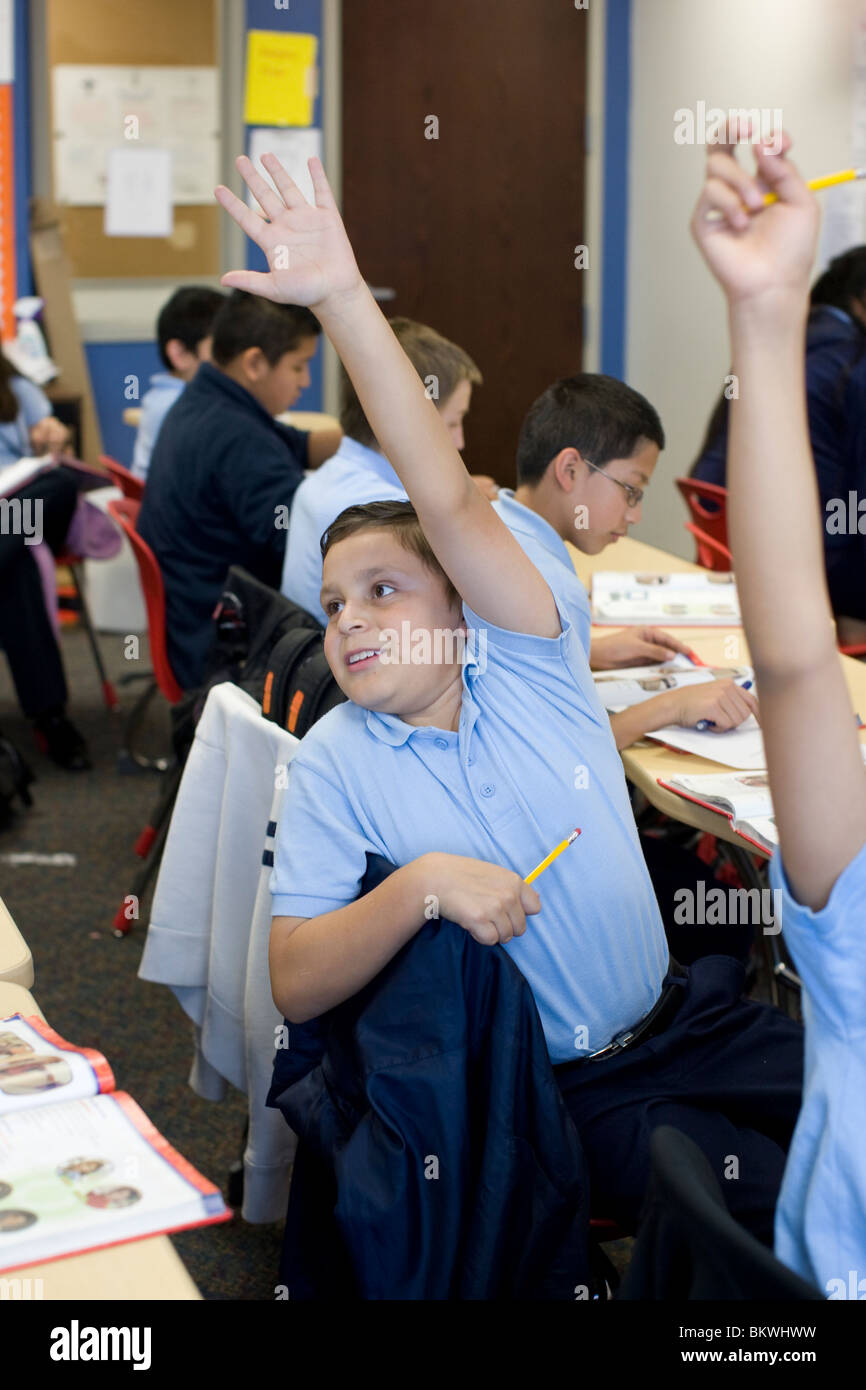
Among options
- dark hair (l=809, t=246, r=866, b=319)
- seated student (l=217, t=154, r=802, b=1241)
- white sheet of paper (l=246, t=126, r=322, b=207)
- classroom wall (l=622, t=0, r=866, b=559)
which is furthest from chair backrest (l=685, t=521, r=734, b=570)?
white sheet of paper (l=246, t=126, r=322, b=207)

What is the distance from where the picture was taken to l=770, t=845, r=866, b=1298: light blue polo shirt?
0.80 m

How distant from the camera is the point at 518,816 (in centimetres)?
136

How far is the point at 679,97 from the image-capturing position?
5.75m

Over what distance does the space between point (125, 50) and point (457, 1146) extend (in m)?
5.73

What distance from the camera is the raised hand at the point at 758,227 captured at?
2.38 ft

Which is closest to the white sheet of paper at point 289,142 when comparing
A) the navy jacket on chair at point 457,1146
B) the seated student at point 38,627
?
the seated student at point 38,627

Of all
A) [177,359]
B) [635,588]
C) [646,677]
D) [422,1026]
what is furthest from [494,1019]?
[177,359]

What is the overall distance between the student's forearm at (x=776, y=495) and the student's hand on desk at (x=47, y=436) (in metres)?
3.99

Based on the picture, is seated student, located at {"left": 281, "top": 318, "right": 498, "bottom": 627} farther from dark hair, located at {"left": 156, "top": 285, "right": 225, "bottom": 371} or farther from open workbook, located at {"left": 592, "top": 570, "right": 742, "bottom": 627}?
dark hair, located at {"left": 156, "top": 285, "right": 225, "bottom": 371}

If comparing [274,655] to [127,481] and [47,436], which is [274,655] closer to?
[127,481]

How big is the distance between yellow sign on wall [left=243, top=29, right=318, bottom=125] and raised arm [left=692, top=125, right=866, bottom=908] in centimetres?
562

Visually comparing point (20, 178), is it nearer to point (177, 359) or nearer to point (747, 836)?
point (177, 359)

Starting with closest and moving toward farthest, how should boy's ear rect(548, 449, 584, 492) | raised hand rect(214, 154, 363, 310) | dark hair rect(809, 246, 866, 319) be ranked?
1. raised hand rect(214, 154, 363, 310)
2. boy's ear rect(548, 449, 584, 492)
3. dark hair rect(809, 246, 866, 319)

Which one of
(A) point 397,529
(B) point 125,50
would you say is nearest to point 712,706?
(A) point 397,529
